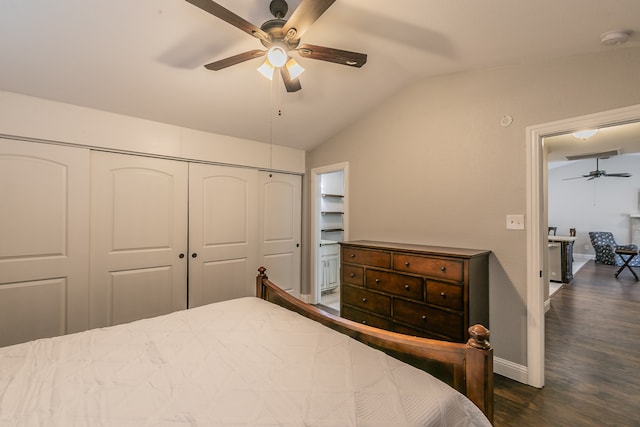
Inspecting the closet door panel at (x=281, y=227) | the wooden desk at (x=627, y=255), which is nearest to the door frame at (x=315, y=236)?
the closet door panel at (x=281, y=227)

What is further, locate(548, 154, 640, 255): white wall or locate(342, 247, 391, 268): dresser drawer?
locate(548, 154, 640, 255): white wall

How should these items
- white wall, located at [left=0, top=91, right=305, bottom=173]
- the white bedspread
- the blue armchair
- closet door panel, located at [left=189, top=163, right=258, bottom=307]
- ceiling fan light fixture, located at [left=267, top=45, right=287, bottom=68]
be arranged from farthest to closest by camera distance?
the blue armchair
closet door panel, located at [left=189, top=163, right=258, bottom=307]
white wall, located at [left=0, top=91, right=305, bottom=173]
ceiling fan light fixture, located at [left=267, top=45, right=287, bottom=68]
the white bedspread

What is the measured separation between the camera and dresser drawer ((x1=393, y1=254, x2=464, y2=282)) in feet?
7.05

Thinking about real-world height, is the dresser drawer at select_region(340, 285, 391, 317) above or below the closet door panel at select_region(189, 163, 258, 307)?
below

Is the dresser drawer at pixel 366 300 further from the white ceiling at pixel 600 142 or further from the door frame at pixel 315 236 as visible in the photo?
the white ceiling at pixel 600 142

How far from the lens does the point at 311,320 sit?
1669 mm

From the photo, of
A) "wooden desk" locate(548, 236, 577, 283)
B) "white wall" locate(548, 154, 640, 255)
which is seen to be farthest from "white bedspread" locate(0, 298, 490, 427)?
"white wall" locate(548, 154, 640, 255)

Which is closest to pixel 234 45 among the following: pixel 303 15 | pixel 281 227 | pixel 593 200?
pixel 303 15

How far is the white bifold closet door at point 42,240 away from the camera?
7.35ft

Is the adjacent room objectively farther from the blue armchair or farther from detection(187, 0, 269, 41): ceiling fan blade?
the blue armchair

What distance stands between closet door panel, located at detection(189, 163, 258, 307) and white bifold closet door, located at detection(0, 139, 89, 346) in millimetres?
938

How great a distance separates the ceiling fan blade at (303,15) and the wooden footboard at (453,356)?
1508 millimetres

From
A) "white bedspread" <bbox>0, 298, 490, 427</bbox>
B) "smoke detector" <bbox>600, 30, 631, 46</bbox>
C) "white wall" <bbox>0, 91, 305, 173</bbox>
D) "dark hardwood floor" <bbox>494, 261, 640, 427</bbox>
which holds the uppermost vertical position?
"smoke detector" <bbox>600, 30, 631, 46</bbox>

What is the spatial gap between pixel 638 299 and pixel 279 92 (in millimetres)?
5645
